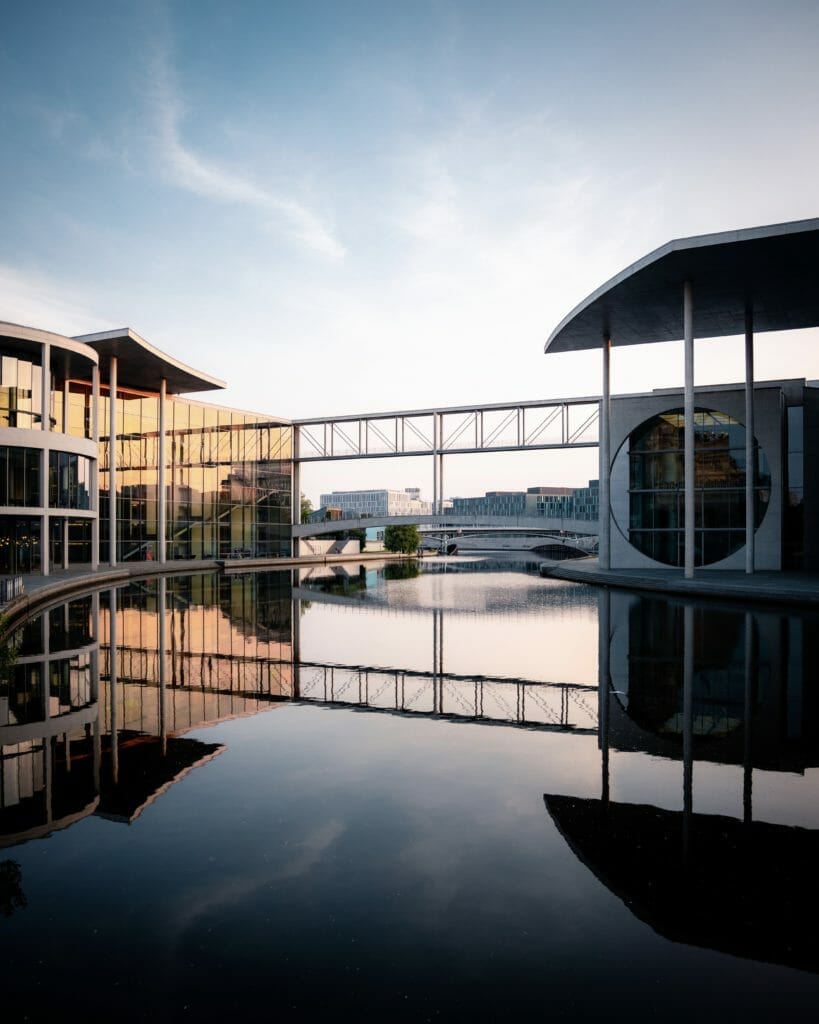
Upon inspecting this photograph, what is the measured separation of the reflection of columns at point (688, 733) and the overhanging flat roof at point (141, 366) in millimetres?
33884

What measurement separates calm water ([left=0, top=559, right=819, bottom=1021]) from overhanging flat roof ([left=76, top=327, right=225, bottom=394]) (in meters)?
29.9

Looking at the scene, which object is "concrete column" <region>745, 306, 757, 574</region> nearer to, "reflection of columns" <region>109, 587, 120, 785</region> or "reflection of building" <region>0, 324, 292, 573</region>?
"reflection of columns" <region>109, 587, 120, 785</region>

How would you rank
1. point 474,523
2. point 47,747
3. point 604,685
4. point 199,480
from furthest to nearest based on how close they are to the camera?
1. point 474,523
2. point 199,480
3. point 604,685
4. point 47,747

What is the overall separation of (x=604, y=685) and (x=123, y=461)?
4696 centimetres

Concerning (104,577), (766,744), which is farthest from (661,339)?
(766,744)

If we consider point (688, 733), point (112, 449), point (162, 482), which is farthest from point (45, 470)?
point (688, 733)

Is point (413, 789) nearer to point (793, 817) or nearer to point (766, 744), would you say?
point (793, 817)

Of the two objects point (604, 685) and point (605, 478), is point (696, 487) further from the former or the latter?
point (604, 685)

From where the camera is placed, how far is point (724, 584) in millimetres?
28578

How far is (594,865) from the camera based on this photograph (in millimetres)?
5719

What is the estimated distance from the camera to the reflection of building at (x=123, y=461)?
117ft

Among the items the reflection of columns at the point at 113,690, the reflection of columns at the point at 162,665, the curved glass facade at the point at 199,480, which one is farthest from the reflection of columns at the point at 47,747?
the curved glass facade at the point at 199,480

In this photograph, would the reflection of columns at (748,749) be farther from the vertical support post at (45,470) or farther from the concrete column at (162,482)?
the concrete column at (162,482)

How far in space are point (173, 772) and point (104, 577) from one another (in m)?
30.7
